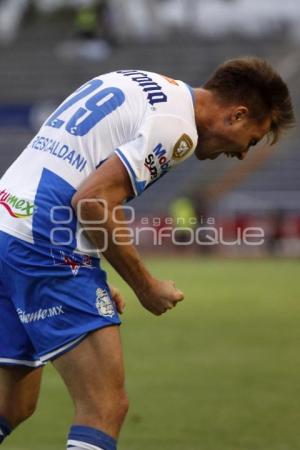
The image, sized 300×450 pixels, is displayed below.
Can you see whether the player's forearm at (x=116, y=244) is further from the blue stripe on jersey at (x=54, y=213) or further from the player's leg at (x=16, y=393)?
the player's leg at (x=16, y=393)

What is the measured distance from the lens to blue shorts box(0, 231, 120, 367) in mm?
Result: 4883

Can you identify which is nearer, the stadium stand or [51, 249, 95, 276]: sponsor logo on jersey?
[51, 249, 95, 276]: sponsor logo on jersey

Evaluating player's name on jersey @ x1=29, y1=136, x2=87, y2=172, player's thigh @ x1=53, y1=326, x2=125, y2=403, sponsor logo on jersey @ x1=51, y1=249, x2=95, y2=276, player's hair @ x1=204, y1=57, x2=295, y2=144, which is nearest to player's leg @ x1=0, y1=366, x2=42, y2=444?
player's thigh @ x1=53, y1=326, x2=125, y2=403

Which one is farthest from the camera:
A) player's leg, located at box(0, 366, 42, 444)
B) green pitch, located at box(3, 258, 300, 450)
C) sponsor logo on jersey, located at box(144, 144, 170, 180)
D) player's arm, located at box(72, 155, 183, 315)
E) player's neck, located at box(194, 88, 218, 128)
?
green pitch, located at box(3, 258, 300, 450)

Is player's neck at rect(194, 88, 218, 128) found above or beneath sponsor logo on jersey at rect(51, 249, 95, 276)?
above

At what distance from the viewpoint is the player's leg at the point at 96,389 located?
4793 millimetres

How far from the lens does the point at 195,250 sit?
30219mm

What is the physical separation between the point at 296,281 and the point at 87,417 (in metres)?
16.0

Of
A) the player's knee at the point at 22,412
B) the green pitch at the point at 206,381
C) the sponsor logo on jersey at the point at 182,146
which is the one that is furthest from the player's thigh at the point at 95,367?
the green pitch at the point at 206,381

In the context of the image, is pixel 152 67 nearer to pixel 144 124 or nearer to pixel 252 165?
pixel 252 165

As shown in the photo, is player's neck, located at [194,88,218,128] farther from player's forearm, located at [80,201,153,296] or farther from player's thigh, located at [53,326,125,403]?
player's thigh, located at [53,326,125,403]

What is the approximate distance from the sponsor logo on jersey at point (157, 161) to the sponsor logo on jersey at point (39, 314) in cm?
64

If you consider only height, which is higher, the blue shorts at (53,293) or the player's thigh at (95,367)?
the blue shorts at (53,293)

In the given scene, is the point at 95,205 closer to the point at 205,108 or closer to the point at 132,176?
the point at 132,176
